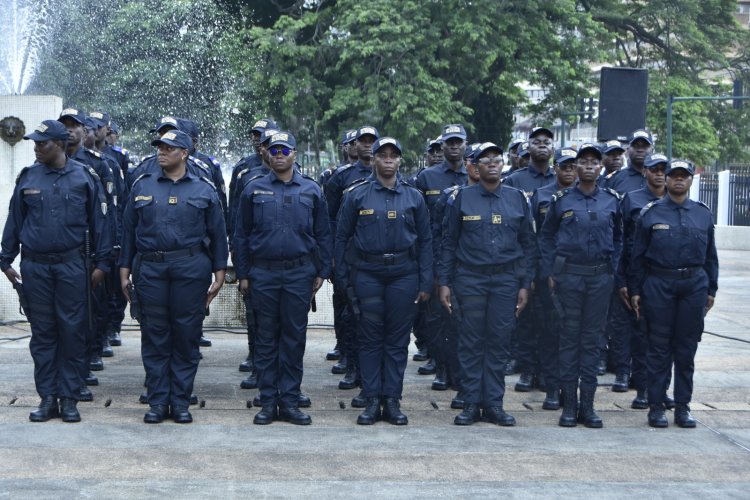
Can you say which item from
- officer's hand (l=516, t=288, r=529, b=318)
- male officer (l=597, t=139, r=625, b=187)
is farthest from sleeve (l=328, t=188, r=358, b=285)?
male officer (l=597, t=139, r=625, b=187)

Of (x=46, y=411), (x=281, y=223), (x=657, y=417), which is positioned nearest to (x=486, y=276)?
(x=281, y=223)

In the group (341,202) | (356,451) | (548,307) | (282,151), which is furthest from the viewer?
(341,202)

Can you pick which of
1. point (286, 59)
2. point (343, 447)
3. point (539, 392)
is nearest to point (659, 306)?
point (539, 392)

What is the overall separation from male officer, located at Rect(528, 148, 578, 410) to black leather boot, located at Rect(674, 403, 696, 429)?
3.20 feet

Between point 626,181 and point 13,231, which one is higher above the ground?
point 626,181

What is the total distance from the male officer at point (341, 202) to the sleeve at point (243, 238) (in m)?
1.40

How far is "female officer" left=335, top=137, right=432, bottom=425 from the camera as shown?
8602 mm

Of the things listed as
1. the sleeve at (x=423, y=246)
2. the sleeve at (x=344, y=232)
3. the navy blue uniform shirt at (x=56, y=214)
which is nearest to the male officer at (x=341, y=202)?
the sleeve at (x=344, y=232)

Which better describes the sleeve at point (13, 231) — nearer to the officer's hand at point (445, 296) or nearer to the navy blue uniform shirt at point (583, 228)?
the officer's hand at point (445, 296)

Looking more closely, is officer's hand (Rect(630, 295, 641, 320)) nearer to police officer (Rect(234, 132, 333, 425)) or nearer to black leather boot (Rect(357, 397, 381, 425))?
black leather boot (Rect(357, 397, 381, 425))

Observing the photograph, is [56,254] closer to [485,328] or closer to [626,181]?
[485,328]

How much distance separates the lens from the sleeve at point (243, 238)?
8641 mm

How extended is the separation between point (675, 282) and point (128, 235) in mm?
4196

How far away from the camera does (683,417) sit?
28.5 feet
